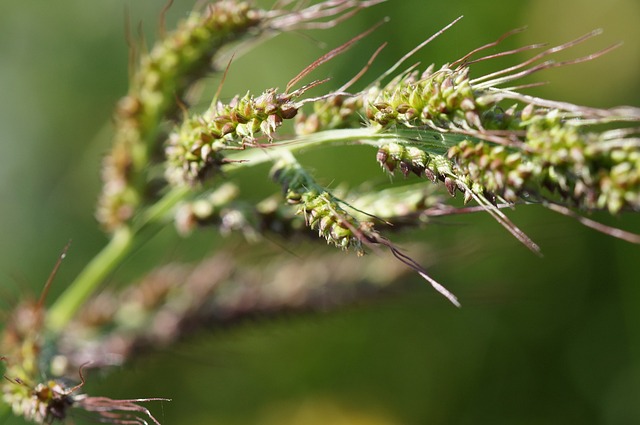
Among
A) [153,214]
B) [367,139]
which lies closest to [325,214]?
[367,139]

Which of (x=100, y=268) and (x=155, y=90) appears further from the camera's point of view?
(x=100, y=268)

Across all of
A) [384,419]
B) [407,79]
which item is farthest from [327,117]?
[384,419]

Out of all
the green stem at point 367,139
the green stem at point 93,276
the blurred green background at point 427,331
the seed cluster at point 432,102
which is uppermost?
the seed cluster at point 432,102

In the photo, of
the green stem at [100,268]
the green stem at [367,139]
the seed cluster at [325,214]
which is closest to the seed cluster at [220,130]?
the green stem at [367,139]

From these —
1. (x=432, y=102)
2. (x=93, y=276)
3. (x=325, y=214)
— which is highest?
(x=432, y=102)

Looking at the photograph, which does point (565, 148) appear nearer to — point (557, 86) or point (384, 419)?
point (384, 419)

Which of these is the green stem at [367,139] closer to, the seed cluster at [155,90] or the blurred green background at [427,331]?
the seed cluster at [155,90]

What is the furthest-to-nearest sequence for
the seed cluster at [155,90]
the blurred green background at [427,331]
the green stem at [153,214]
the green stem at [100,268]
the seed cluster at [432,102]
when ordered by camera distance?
the blurred green background at [427,331], the green stem at [100,268], the seed cluster at [155,90], the green stem at [153,214], the seed cluster at [432,102]

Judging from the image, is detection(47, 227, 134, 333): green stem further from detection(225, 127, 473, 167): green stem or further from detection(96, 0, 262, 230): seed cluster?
detection(225, 127, 473, 167): green stem

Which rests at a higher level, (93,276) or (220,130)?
(220,130)

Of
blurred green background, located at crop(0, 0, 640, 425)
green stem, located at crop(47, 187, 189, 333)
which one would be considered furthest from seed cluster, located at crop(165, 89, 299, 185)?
blurred green background, located at crop(0, 0, 640, 425)

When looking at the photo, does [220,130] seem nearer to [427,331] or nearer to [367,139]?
[367,139]
